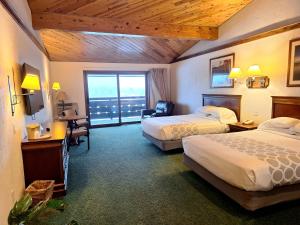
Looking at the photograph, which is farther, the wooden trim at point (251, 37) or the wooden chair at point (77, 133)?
the wooden chair at point (77, 133)

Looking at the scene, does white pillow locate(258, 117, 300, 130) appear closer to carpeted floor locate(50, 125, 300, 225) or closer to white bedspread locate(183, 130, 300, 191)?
white bedspread locate(183, 130, 300, 191)

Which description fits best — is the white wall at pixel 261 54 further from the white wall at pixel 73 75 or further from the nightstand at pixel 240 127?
the white wall at pixel 73 75

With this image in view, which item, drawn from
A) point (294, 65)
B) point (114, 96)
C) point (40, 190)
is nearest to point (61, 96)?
point (114, 96)

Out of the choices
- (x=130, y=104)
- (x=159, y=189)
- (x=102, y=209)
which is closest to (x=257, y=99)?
(x=159, y=189)

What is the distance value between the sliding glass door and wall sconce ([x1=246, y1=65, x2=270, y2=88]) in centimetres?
423

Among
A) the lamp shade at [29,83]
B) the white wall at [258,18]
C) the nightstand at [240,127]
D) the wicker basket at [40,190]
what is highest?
the white wall at [258,18]

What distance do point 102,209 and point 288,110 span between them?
10.6ft

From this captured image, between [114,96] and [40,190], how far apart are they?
5246 mm

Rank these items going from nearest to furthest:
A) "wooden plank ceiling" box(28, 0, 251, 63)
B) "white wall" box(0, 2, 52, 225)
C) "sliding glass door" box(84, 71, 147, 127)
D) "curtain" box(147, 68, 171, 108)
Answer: "white wall" box(0, 2, 52, 225), "wooden plank ceiling" box(28, 0, 251, 63), "sliding glass door" box(84, 71, 147, 127), "curtain" box(147, 68, 171, 108)

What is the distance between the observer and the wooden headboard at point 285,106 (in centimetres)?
317

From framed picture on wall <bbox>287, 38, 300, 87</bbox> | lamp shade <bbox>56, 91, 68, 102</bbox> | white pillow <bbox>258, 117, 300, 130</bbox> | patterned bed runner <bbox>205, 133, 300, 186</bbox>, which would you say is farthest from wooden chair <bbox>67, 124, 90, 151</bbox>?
framed picture on wall <bbox>287, 38, 300, 87</bbox>

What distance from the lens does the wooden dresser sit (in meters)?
2.45

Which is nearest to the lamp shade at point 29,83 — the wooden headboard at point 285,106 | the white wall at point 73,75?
the wooden headboard at point 285,106

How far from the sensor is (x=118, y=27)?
3957 mm
